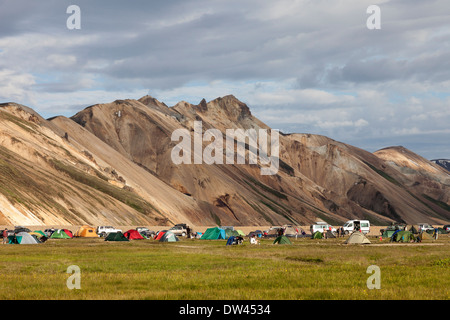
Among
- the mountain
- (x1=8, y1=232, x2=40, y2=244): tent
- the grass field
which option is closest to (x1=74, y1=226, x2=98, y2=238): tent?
the mountain

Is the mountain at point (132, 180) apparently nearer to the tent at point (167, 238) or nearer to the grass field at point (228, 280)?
the tent at point (167, 238)

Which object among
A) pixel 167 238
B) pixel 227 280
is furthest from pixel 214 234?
pixel 227 280

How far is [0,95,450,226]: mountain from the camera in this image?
3925 inches

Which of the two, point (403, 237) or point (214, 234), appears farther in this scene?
point (214, 234)

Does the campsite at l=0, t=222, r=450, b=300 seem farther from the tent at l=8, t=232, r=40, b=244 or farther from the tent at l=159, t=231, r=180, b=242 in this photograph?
the tent at l=159, t=231, r=180, b=242

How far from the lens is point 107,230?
262 feet

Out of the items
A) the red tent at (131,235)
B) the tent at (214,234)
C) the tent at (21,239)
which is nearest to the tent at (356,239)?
the tent at (214,234)

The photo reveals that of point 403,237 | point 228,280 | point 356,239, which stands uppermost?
point 403,237

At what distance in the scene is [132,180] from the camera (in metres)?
135

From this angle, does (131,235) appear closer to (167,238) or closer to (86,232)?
(167,238)

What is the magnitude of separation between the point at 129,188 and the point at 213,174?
35.2 meters
